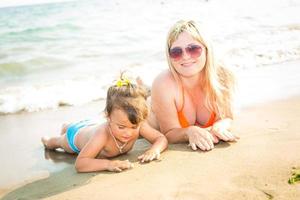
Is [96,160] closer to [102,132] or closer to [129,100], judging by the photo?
[102,132]

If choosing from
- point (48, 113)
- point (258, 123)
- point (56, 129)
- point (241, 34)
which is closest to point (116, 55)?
point (241, 34)

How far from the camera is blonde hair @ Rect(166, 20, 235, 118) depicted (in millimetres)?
4348

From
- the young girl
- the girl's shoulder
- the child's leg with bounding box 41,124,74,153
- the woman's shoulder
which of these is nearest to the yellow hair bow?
the young girl

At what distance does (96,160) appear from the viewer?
3.84 meters

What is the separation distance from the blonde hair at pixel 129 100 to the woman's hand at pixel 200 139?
612 mm

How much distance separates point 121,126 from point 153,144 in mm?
496

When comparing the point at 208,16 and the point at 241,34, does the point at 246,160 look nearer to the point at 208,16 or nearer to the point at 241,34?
the point at 241,34

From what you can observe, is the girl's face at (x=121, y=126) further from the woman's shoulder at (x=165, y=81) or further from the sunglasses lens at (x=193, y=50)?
the sunglasses lens at (x=193, y=50)

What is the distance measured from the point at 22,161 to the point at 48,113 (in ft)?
7.45

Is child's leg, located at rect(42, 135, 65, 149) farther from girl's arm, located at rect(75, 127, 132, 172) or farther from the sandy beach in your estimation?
girl's arm, located at rect(75, 127, 132, 172)

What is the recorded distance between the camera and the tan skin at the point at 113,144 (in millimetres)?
3777

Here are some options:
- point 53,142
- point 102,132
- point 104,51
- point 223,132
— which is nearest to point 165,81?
point 223,132

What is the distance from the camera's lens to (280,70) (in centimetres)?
816

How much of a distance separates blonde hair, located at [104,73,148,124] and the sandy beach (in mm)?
475
